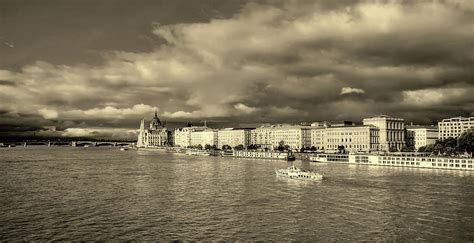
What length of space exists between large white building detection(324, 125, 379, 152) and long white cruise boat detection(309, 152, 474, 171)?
5604 centimetres

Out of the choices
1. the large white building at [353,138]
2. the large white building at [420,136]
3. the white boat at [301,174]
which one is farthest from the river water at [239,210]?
→ the large white building at [420,136]

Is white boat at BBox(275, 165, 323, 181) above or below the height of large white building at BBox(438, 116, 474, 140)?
below

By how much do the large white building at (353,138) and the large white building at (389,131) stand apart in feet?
8.38

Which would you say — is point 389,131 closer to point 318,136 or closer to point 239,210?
point 318,136

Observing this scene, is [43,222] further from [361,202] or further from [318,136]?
[318,136]

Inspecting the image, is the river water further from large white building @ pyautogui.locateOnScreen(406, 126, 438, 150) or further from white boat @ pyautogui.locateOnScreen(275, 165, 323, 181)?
large white building @ pyautogui.locateOnScreen(406, 126, 438, 150)

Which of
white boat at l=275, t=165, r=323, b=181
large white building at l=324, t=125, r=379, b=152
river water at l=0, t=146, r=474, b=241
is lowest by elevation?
river water at l=0, t=146, r=474, b=241

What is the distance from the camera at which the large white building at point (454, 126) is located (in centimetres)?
17962

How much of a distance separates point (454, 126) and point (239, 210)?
6573 inches

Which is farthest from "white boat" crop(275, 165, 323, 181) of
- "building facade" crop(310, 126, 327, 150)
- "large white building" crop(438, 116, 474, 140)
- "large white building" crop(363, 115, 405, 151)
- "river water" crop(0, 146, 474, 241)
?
"large white building" crop(438, 116, 474, 140)

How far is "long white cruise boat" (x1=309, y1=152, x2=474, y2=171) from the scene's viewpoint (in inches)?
3374

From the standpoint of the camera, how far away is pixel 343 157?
364ft

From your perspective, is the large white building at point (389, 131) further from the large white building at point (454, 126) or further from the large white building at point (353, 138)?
the large white building at point (454, 126)

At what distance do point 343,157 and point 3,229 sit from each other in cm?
8718
